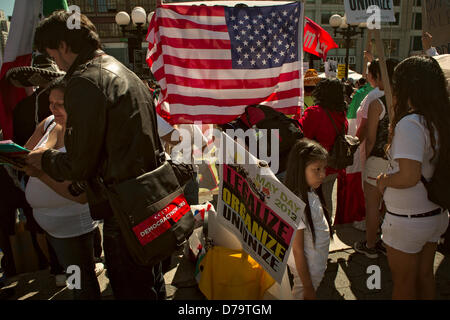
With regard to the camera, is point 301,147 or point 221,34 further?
point 221,34

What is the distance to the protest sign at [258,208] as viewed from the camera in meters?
2.19

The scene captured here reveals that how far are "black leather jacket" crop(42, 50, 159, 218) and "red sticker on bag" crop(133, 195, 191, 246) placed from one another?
9.2 inches

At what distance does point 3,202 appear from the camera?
334 centimetres

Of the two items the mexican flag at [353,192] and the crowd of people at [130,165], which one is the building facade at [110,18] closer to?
the mexican flag at [353,192]

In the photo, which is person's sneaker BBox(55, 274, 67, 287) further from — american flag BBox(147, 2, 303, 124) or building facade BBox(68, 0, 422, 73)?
building facade BBox(68, 0, 422, 73)

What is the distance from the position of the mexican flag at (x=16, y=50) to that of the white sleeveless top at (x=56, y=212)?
1.42 metres

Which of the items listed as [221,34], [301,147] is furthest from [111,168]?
[221,34]

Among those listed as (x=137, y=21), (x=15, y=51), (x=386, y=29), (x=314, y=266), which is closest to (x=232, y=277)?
(x=314, y=266)

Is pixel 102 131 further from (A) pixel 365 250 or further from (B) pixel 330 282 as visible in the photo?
(A) pixel 365 250

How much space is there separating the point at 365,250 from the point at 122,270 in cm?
274

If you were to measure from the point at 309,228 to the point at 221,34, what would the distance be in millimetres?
2443

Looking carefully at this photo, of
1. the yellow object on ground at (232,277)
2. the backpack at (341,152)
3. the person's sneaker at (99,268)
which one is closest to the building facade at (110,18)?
the person's sneaker at (99,268)
